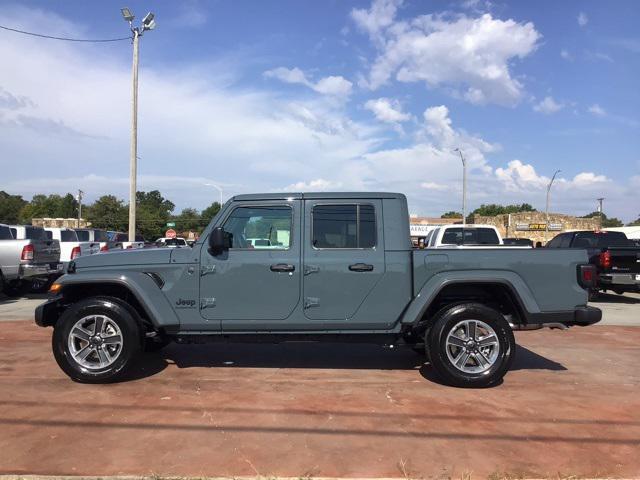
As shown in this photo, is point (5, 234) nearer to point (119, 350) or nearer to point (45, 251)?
point (45, 251)

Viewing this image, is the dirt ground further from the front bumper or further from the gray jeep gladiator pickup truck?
the front bumper

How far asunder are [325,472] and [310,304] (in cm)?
207

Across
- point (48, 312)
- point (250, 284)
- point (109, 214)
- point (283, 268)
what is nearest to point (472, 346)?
point (283, 268)

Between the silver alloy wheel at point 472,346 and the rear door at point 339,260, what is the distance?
102cm

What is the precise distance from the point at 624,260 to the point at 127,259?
11.9 m

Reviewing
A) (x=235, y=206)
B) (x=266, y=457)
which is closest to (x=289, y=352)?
(x=235, y=206)

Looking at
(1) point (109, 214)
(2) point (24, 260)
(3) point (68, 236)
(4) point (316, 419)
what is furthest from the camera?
(1) point (109, 214)

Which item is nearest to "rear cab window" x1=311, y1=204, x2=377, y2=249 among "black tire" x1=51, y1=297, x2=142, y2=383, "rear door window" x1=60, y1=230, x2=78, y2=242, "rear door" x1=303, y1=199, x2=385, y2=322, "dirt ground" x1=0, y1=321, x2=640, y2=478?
"rear door" x1=303, y1=199, x2=385, y2=322

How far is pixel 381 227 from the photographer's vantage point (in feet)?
17.9

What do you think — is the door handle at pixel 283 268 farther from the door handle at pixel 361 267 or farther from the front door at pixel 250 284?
the door handle at pixel 361 267

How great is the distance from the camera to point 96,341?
5.39 meters

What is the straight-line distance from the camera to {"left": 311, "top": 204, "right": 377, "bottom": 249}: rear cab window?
5441 millimetres

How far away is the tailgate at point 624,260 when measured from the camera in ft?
41.3

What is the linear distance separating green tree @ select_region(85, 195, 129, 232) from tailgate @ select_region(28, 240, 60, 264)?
64.0m
